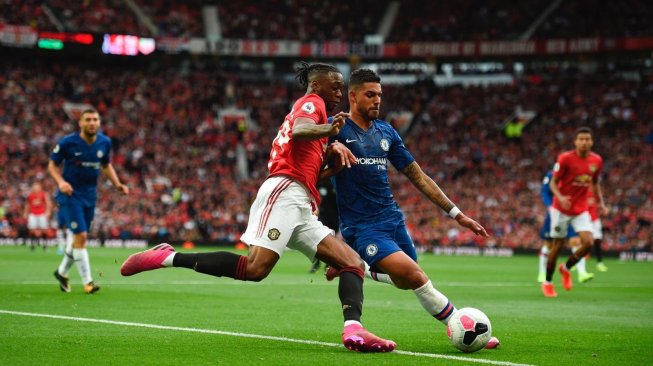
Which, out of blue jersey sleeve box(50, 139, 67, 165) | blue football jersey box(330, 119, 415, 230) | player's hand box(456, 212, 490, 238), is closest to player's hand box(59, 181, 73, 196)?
blue jersey sleeve box(50, 139, 67, 165)

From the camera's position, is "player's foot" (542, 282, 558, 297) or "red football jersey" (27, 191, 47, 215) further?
"red football jersey" (27, 191, 47, 215)

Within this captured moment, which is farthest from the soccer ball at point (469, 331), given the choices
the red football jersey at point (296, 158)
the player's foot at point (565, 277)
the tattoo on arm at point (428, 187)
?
the player's foot at point (565, 277)

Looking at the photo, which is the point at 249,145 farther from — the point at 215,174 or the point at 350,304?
the point at 350,304

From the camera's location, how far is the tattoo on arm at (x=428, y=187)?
8391 mm

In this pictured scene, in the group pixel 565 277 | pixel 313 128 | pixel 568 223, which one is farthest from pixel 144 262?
pixel 565 277

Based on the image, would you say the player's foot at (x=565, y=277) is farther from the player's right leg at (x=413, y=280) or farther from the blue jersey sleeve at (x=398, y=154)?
the player's right leg at (x=413, y=280)

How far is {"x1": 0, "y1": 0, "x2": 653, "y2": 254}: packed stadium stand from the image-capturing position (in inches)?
1591

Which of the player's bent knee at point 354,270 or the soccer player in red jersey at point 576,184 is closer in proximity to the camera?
the player's bent knee at point 354,270

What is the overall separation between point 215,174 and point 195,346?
37600 mm

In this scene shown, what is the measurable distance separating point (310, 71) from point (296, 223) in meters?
1.40

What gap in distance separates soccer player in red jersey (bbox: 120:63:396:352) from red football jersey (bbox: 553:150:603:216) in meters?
8.25

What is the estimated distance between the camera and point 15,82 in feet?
149

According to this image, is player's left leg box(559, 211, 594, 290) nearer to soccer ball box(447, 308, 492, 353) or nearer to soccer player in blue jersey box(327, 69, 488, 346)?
soccer player in blue jersey box(327, 69, 488, 346)

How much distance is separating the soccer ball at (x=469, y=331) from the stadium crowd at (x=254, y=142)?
29.3 metres
